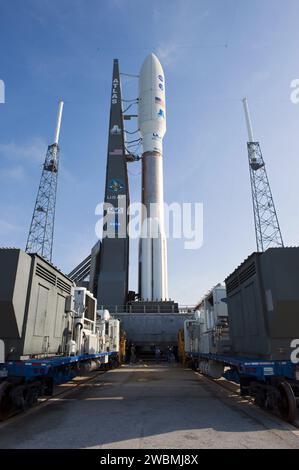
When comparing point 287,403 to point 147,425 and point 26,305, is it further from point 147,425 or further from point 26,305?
point 26,305

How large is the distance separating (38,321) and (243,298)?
6.03m

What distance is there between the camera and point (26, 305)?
26.9 ft

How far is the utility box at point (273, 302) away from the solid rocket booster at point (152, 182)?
27513 mm

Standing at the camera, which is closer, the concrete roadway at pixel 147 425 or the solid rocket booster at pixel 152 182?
the concrete roadway at pixel 147 425

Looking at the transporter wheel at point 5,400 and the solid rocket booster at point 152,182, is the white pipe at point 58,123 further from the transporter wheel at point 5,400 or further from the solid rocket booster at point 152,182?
the transporter wheel at point 5,400

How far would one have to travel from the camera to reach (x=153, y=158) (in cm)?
3953

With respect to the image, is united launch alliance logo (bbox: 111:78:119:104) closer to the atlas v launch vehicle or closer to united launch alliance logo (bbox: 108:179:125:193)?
the atlas v launch vehicle

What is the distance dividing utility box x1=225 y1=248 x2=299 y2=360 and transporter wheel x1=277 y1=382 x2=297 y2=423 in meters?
0.78

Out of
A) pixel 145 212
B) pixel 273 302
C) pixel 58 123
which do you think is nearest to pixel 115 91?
pixel 58 123

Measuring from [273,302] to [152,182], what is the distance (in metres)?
32.3

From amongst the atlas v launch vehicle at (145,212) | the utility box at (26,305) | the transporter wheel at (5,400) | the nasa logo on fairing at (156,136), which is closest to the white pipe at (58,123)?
the atlas v launch vehicle at (145,212)

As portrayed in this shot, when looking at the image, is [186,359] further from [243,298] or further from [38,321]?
[38,321]

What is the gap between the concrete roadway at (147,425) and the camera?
5469 mm
